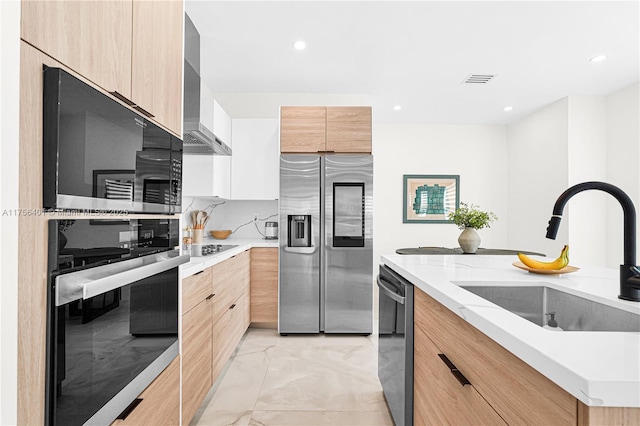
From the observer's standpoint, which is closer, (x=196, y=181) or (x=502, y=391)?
(x=502, y=391)

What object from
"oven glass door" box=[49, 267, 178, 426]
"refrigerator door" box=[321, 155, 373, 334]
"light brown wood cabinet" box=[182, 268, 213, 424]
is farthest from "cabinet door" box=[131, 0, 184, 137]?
"refrigerator door" box=[321, 155, 373, 334]

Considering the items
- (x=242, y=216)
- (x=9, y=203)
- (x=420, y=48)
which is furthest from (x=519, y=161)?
(x=9, y=203)

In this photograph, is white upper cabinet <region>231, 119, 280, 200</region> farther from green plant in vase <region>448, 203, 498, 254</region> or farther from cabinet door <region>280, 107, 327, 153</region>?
green plant in vase <region>448, 203, 498, 254</region>

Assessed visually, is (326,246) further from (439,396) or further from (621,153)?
(621,153)

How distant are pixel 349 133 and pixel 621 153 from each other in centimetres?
351

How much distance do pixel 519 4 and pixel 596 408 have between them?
9.94 feet

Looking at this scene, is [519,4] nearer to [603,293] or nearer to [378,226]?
[603,293]

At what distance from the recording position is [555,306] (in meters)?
1.28

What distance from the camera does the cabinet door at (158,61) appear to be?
49.5 inches

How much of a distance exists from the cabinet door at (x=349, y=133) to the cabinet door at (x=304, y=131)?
83mm

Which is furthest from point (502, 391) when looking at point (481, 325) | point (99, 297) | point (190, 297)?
point (190, 297)

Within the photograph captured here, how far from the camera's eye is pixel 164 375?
1.46m

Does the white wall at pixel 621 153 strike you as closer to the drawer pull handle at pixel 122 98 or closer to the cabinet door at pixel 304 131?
the cabinet door at pixel 304 131

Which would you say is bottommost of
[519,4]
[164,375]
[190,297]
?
[164,375]
